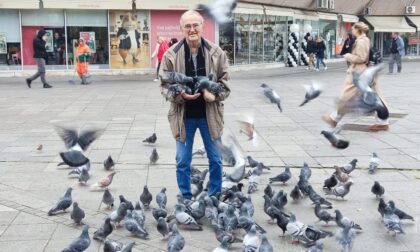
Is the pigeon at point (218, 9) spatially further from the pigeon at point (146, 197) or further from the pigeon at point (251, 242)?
the pigeon at point (251, 242)

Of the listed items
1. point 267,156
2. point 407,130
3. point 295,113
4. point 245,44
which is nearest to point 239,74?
point 245,44

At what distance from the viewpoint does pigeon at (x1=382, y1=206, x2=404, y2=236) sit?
5125 mm

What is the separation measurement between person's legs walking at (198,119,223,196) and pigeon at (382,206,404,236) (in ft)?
5.43

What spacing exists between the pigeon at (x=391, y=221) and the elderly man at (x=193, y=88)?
5.58ft

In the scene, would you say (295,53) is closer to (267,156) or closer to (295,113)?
(295,113)

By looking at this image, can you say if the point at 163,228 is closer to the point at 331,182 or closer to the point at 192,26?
the point at 192,26

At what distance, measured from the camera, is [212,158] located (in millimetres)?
5816

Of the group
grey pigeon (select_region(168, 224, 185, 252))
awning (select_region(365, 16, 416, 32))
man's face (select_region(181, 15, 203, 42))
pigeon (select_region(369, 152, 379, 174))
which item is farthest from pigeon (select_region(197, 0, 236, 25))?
awning (select_region(365, 16, 416, 32))

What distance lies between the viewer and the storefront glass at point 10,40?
23.0m

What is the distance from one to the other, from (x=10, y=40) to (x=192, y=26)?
19.5 metres

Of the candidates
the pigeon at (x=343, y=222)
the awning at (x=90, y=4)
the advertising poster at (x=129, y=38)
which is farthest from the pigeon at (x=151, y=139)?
the advertising poster at (x=129, y=38)

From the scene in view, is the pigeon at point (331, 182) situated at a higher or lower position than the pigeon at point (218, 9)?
lower

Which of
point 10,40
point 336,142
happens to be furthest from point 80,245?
point 10,40

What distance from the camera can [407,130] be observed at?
1064 centimetres
